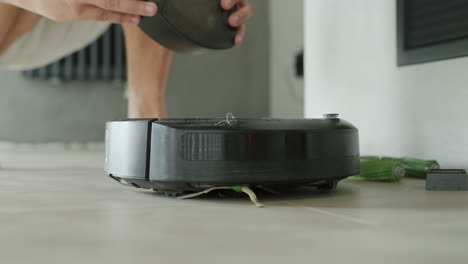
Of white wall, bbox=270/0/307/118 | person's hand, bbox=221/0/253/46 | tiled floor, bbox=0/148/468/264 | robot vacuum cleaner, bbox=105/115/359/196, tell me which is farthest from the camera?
white wall, bbox=270/0/307/118

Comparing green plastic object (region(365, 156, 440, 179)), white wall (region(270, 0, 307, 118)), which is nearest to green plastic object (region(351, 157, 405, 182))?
green plastic object (region(365, 156, 440, 179))

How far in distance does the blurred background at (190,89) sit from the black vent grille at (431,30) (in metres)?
1.95

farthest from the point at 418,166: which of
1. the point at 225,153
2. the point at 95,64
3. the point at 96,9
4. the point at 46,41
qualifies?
the point at 95,64

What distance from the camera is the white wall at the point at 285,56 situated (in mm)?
2846

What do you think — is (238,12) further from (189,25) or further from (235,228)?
(235,228)

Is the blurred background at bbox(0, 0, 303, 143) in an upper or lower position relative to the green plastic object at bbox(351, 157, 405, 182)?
upper

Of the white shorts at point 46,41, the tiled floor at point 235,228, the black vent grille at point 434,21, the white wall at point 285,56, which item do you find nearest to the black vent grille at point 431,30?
the black vent grille at point 434,21

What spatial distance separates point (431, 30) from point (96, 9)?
504 mm

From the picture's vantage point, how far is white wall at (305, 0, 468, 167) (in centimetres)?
74

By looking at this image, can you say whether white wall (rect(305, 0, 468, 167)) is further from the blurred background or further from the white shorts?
the blurred background

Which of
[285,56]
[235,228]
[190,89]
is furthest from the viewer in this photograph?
[190,89]

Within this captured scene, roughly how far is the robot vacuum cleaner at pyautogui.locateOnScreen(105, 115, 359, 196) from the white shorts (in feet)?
2.45

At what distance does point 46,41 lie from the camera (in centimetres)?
125

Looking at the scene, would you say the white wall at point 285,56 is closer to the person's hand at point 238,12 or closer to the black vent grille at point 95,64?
the black vent grille at point 95,64
